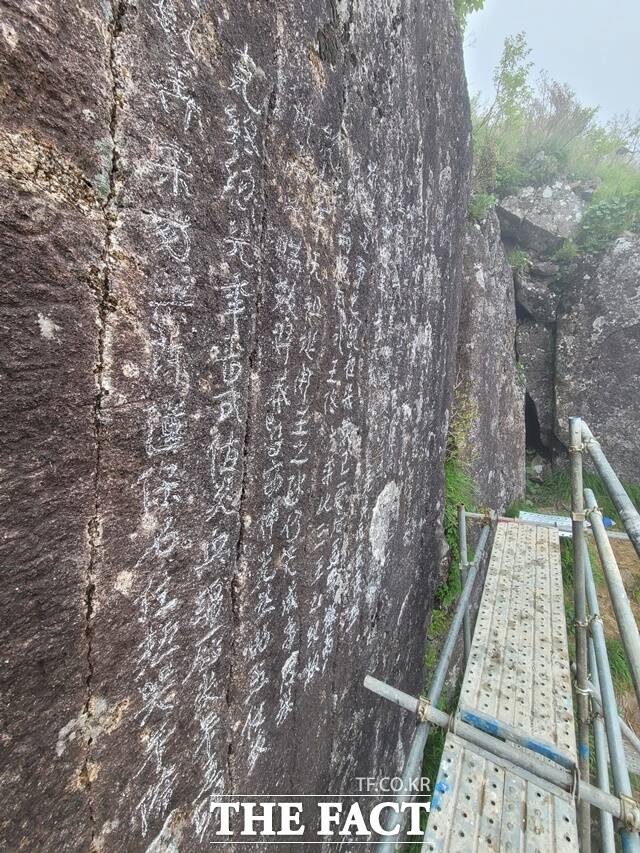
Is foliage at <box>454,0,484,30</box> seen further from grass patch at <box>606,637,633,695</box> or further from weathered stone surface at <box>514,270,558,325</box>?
grass patch at <box>606,637,633,695</box>

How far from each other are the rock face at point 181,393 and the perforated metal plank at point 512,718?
23.2 inches

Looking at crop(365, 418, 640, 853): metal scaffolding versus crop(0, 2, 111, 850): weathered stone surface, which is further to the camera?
crop(365, 418, 640, 853): metal scaffolding

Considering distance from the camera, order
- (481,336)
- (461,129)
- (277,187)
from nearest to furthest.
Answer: (277,187)
(461,129)
(481,336)

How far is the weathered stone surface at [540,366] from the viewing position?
7422mm

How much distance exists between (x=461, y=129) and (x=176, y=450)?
365cm

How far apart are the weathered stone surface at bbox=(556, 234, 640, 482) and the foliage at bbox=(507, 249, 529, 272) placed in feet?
2.70

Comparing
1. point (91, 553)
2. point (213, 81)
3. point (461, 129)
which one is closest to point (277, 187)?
point (213, 81)

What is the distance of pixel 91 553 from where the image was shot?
2.96 ft

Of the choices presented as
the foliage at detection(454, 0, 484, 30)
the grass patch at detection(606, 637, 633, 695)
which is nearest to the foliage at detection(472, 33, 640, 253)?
the foliage at detection(454, 0, 484, 30)

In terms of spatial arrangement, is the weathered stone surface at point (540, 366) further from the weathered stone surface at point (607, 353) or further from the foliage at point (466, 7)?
the foliage at point (466, 7)

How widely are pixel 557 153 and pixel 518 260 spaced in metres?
2.15

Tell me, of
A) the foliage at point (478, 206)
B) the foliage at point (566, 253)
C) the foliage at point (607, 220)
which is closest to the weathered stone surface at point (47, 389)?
the foliage at point (478, 206)

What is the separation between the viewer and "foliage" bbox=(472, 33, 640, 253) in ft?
23.0

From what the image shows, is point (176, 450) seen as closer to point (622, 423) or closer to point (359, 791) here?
point (359, 791)
